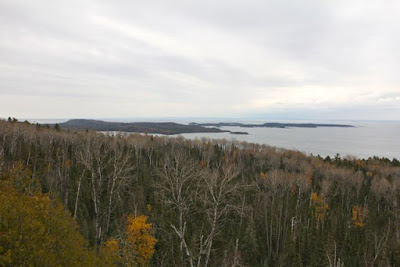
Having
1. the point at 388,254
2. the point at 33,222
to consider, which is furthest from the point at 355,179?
the point at 33,222

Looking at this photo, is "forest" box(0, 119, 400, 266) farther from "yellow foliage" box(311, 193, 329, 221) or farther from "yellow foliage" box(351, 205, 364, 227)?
"yellow foliage" box(351, 205, 364, 227)

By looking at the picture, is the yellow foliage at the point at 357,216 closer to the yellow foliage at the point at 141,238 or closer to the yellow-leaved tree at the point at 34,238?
the yellow foliage at the point at 141,238

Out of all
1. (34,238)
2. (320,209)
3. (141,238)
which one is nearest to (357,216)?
(320,209)

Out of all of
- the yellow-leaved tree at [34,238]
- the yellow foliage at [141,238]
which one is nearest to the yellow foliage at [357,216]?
the yellow foliage at [141,238]

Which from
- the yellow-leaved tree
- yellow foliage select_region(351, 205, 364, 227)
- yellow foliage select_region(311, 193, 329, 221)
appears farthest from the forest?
yellow foliage select_region(351, 205, 364, 227)

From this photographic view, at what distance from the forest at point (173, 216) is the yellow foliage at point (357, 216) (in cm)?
40

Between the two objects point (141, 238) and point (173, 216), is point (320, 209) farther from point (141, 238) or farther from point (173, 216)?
point (141, 238)

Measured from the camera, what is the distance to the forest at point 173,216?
51.2 feet

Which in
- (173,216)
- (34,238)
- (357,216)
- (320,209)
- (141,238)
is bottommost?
(357,216)

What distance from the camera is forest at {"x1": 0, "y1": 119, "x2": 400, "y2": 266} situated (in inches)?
614

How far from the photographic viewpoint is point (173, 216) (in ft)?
162

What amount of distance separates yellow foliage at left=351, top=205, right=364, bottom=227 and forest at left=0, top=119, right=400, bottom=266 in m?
0.40

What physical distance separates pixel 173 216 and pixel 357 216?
1642 inches

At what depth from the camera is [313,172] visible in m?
81.4
